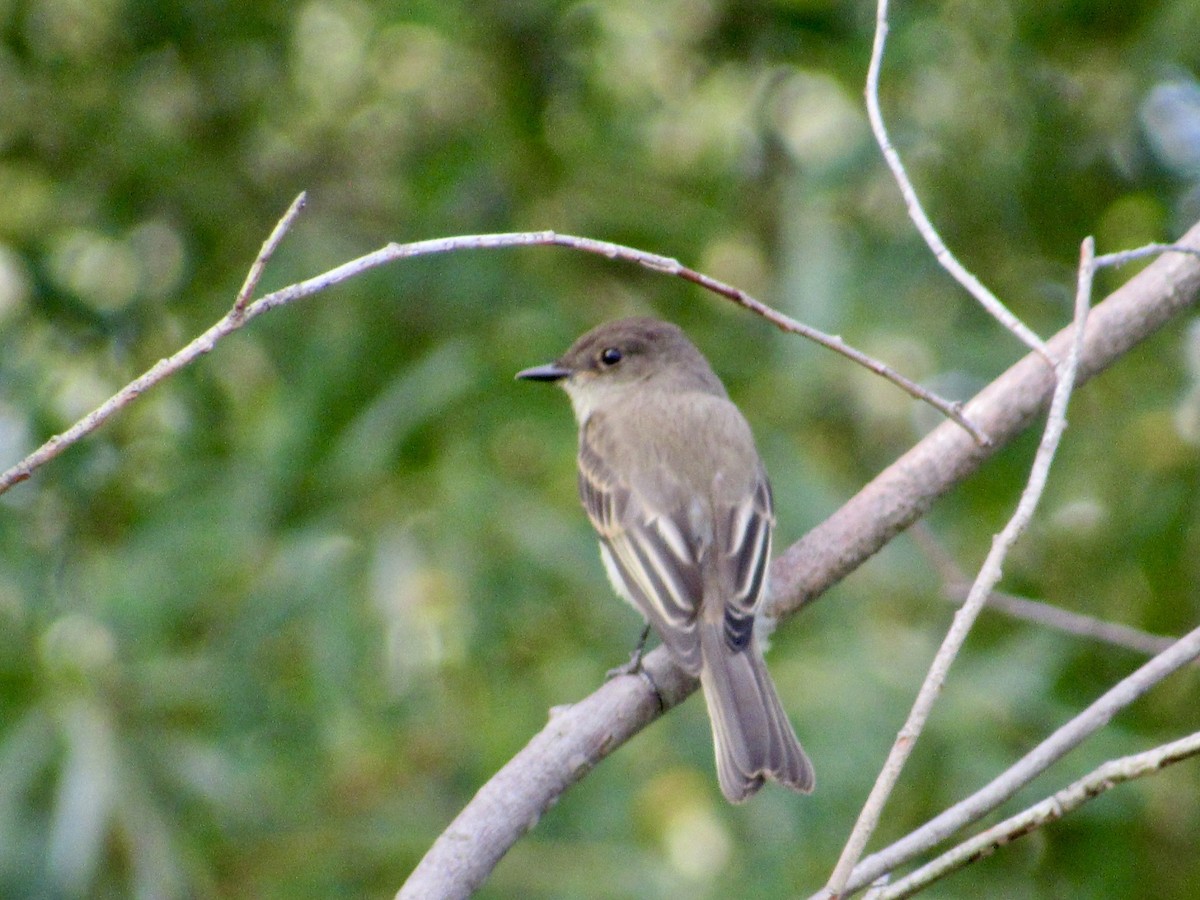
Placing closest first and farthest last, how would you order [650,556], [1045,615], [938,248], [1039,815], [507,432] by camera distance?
[1039,815]
[938,248]
[1045,615]
[650,556]
[507,432]

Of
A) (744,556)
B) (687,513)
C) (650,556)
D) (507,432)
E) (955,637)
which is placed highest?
(507,432)

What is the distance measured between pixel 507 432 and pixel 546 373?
24 cm

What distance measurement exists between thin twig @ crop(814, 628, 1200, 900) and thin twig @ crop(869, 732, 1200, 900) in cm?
5

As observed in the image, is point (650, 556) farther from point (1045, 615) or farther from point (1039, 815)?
point (1039, 815)

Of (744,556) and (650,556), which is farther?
(650,556)

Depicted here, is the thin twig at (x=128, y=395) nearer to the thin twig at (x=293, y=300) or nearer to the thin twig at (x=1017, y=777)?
the thin twig at (x=293, y=300)

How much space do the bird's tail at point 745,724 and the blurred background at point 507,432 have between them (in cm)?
86

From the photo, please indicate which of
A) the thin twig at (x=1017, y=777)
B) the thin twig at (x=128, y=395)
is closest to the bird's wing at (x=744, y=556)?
the thin twig at (x=1017, y=777)

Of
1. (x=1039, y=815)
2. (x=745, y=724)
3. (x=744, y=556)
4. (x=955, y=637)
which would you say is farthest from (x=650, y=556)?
(x=1039, y=815)

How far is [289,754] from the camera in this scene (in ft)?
14.4

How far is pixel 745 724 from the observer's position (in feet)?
10.4

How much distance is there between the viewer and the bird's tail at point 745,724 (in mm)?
3049

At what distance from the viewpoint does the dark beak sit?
4215 millimetres


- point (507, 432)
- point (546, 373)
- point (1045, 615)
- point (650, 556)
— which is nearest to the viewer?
point (1045, 615)
